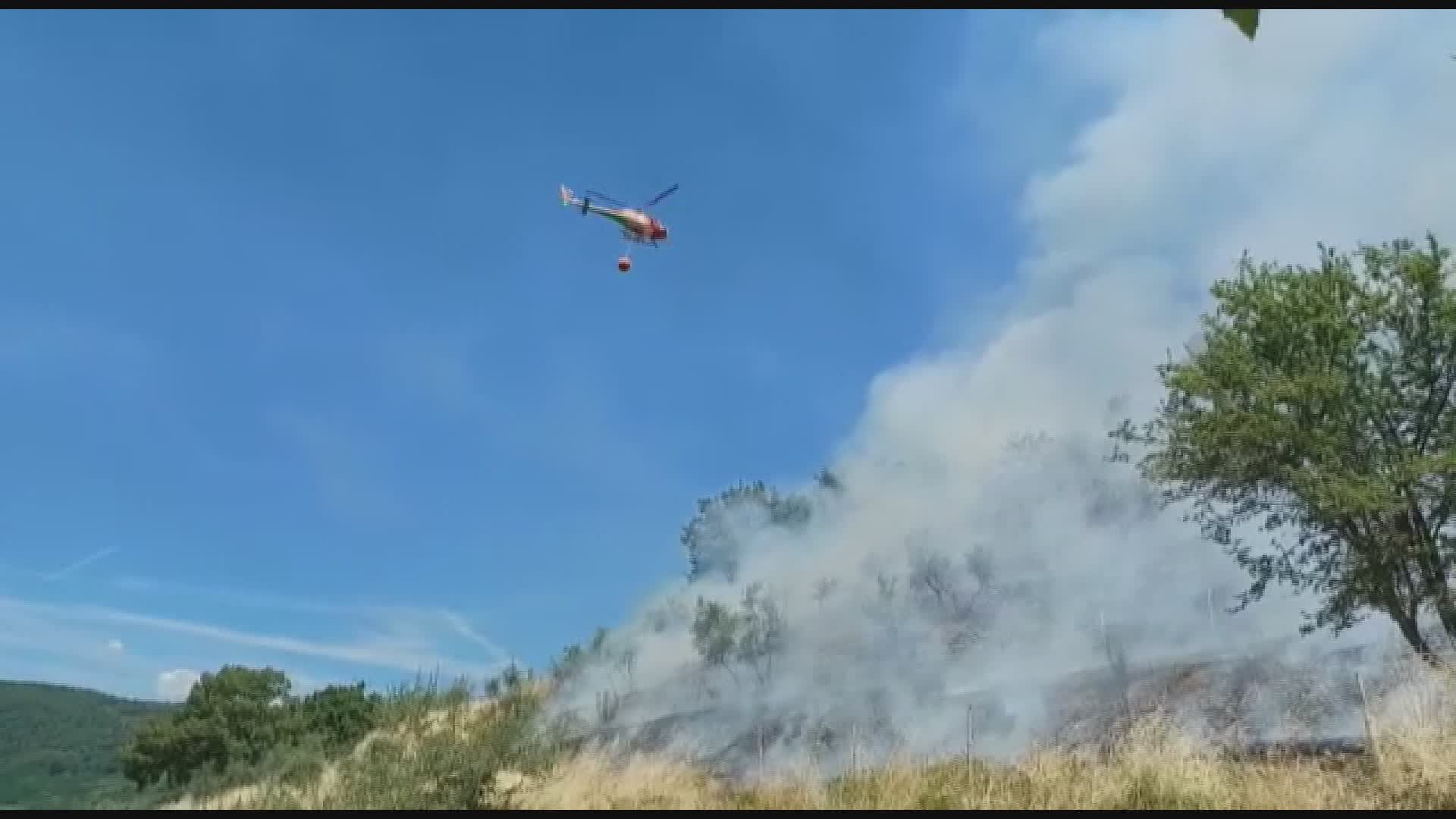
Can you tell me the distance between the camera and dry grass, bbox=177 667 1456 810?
9797 mm

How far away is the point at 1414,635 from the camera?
1484cm

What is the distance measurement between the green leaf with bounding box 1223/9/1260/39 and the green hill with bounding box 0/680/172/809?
14318 mm

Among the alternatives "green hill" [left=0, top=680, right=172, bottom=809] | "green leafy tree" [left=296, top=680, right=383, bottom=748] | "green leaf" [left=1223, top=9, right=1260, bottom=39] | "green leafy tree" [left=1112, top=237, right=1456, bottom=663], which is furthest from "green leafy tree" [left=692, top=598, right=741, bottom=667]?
"green leaf" [left=1223, top=9, right=1260, bottom=39]

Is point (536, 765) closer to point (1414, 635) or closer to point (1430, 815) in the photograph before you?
point (1430, 815)

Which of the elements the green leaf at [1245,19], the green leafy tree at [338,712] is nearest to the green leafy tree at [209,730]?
the green leafy tree at [338,712]

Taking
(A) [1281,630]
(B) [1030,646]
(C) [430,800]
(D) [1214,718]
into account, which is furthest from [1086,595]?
(C) [430,800]

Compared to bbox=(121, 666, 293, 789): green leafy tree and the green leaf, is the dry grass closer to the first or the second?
the green leaf

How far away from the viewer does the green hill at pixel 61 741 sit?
17.1 m

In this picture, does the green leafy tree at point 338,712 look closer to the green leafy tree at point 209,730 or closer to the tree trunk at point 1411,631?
the green leafy tree at point 209,730

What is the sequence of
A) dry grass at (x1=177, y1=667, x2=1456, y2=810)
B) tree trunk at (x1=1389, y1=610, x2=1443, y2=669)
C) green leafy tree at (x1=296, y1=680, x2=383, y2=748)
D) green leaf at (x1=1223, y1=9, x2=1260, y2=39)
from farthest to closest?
green leafy tree at (x1=296, y1=680, x2=383, y2=748)
tree trunk at (x1=1389, y1=610, x2=1443, y2=669)
dry grass at (x1=177, y1=667, x2=1456, y2=810)
green leaf at (x1=1223, y1=9, x2=1260, y2=39)

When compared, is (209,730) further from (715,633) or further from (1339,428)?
(1339,428)

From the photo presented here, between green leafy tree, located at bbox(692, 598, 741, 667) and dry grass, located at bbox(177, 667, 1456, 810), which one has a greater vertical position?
green leafy tree, located at bbox(692, 598, 741, 667)

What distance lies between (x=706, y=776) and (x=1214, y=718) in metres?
8.25

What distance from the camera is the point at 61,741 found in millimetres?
39062
